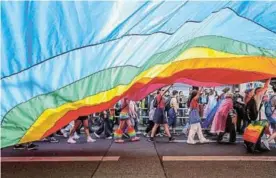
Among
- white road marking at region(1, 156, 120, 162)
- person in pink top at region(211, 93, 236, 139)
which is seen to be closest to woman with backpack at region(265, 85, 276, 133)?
person in pink top at region(211, 93, 236, 139)

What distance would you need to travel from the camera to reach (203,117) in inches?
562

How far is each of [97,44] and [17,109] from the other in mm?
859

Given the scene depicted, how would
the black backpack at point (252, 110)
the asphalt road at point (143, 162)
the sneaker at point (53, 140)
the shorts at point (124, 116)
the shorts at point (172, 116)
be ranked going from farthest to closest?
1. the shorts at point (172, 116)
2. the sneaker at point (53, 140)
3. the shorts at point (124, 116)
4. the black backpack at point (252, 110)
5. the asphalt road at point (143, 162)

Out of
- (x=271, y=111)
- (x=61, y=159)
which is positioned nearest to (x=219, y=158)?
(x=271, y=111)

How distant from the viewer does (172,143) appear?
38.5 ft

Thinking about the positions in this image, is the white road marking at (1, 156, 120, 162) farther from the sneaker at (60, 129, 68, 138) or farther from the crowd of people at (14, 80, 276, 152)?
the sneaker at (60, 129, 68, 138)

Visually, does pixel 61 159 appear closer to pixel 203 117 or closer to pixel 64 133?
pixel 64 133

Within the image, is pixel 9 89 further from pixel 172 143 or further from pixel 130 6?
pixel 172 143

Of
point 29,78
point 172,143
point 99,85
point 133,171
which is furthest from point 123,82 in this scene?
point 172,143

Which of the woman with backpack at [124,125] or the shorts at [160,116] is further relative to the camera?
the shorts at [160,116]

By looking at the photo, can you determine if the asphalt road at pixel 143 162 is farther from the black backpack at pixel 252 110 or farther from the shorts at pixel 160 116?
the black backpack at pixel 252 110

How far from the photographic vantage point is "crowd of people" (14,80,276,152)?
1006cm

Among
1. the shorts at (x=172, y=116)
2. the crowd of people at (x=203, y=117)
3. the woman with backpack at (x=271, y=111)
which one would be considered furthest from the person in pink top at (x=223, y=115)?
the shorts at (x=172, y=116)

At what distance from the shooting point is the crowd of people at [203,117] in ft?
33.0
